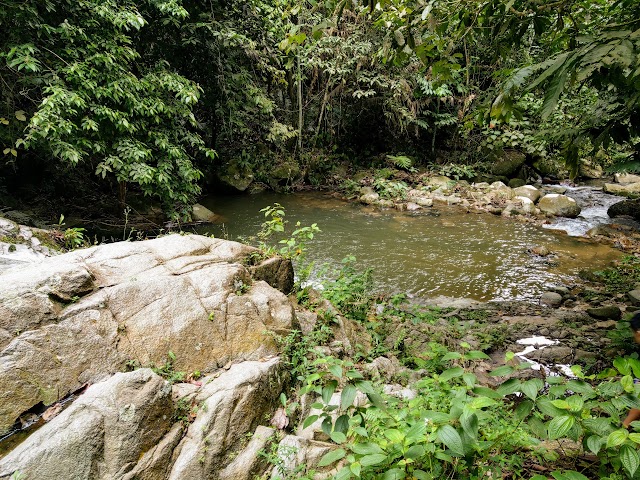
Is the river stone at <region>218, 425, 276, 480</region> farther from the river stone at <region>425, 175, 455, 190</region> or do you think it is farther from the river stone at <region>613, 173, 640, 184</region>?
the river stone at <region>613, 173, 640, 184</region>

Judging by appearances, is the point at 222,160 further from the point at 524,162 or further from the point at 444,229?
the point at 524,162

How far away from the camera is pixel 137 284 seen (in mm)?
3203

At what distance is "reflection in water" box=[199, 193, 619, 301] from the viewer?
6.88m

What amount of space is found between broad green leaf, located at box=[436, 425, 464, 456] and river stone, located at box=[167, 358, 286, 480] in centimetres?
135

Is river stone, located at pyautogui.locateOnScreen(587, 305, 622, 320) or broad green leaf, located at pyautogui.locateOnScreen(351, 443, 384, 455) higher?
broad green leaf, located at pyautogui.locateOnScreen(351, 443, 384, 455)

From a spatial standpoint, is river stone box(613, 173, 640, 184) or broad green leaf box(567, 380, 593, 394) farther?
river stone box(613, 173, 640, 184)

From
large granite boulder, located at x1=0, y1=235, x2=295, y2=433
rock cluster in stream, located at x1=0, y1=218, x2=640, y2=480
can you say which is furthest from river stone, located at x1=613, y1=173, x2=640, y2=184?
large granite boulder, located at x1=0, y1=235, x2=295, y2=433

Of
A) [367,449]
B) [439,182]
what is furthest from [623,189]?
[367,449]

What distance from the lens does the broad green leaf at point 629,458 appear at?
1.28 metres

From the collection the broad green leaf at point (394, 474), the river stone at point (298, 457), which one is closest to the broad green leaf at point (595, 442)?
the broad green leaf at point (394, 474)

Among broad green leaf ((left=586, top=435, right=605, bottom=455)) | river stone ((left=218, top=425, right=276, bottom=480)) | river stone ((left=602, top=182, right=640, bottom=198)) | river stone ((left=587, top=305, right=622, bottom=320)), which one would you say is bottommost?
river stone ((left=587, top=305, right=622, bottom=320))

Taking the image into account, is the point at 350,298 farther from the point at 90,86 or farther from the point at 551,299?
the point at 90,86

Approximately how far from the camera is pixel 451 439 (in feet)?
4.80

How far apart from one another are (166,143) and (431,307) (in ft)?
18.7
